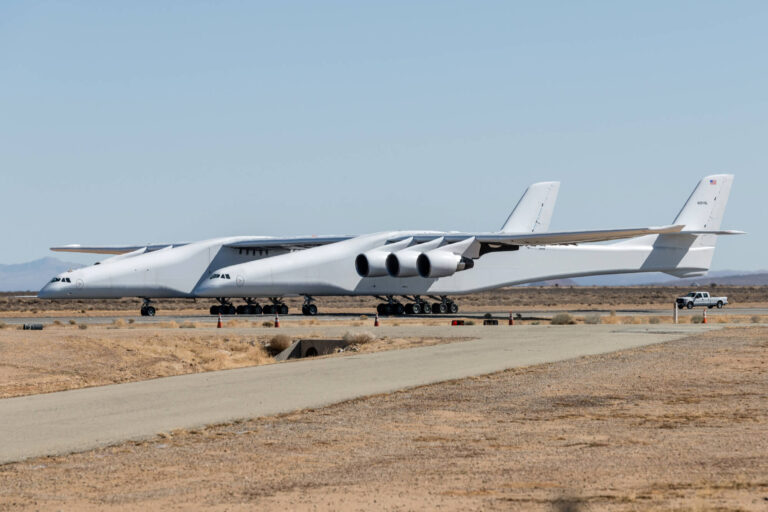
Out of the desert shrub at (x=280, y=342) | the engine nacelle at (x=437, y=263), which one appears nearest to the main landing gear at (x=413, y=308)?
the engine nacelle at (x=437, y=263)

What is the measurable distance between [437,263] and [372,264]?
2855 mm

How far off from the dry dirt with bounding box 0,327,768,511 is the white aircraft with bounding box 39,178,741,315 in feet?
101

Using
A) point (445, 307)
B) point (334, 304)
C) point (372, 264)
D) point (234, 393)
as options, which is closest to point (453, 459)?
point (234, 393)

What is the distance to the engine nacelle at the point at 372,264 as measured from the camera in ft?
148

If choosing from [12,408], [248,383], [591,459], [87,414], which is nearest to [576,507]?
[591,459]

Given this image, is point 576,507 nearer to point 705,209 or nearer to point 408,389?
point 408,389

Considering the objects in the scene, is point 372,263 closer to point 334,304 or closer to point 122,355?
point 122,355

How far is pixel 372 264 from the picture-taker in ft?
148

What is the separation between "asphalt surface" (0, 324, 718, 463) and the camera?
11117mm

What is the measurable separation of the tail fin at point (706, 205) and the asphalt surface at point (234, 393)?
31.2m

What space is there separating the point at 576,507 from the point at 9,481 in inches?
175

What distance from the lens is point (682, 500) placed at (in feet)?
23.5

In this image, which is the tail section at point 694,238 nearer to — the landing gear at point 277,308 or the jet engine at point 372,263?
the jet engine at point 372,263

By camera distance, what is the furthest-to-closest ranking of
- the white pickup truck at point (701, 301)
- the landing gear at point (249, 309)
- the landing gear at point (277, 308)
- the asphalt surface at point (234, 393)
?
the white pickup truck at point (701, 301)
the landing gear at point (249, 309)
the landing gear at point (277, 308)
the asphalt surface at point (234, 393)
